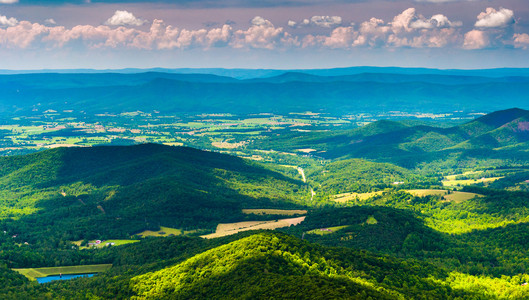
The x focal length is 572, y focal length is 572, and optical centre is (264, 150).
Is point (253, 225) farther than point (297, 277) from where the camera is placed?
Yes

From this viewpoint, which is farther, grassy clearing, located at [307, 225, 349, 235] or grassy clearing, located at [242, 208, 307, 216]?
grassy clearing, located at [242, 208, 307, 216]

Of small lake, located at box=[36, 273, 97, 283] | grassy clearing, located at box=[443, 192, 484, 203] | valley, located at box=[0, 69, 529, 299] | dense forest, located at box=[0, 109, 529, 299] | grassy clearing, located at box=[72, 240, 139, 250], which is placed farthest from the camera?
grassy clearing, located at box=[443, 192, 484, 203]

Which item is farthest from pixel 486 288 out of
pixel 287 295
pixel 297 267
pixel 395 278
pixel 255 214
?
pixel 255 214

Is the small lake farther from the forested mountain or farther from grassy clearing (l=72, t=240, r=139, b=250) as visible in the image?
the forested mountain

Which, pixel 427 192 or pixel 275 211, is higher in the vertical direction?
pixel 427 192

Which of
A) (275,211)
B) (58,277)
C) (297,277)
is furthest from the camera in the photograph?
(275,211)

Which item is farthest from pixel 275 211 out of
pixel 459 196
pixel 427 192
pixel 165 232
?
pixel 459 196

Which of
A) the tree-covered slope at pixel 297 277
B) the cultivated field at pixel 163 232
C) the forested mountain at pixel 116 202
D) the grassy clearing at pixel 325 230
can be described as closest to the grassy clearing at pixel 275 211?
the forested mountain at pixel 116 202

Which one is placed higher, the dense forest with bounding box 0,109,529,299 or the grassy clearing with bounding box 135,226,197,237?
the dense forest with bounding box 0,109,529,299

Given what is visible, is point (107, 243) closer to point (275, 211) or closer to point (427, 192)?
point (275, 211)

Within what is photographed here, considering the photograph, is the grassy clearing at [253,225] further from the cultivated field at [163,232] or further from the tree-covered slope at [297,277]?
the tree-covered slope at [297,277]

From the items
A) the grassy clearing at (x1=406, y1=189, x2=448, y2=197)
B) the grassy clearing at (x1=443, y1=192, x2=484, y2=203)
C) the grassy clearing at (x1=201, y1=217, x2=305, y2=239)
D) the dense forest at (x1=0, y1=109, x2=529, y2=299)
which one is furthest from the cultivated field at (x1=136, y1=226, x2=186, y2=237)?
the grassy clearing at (x1=443, y1=192, x2=484, y2=203)
